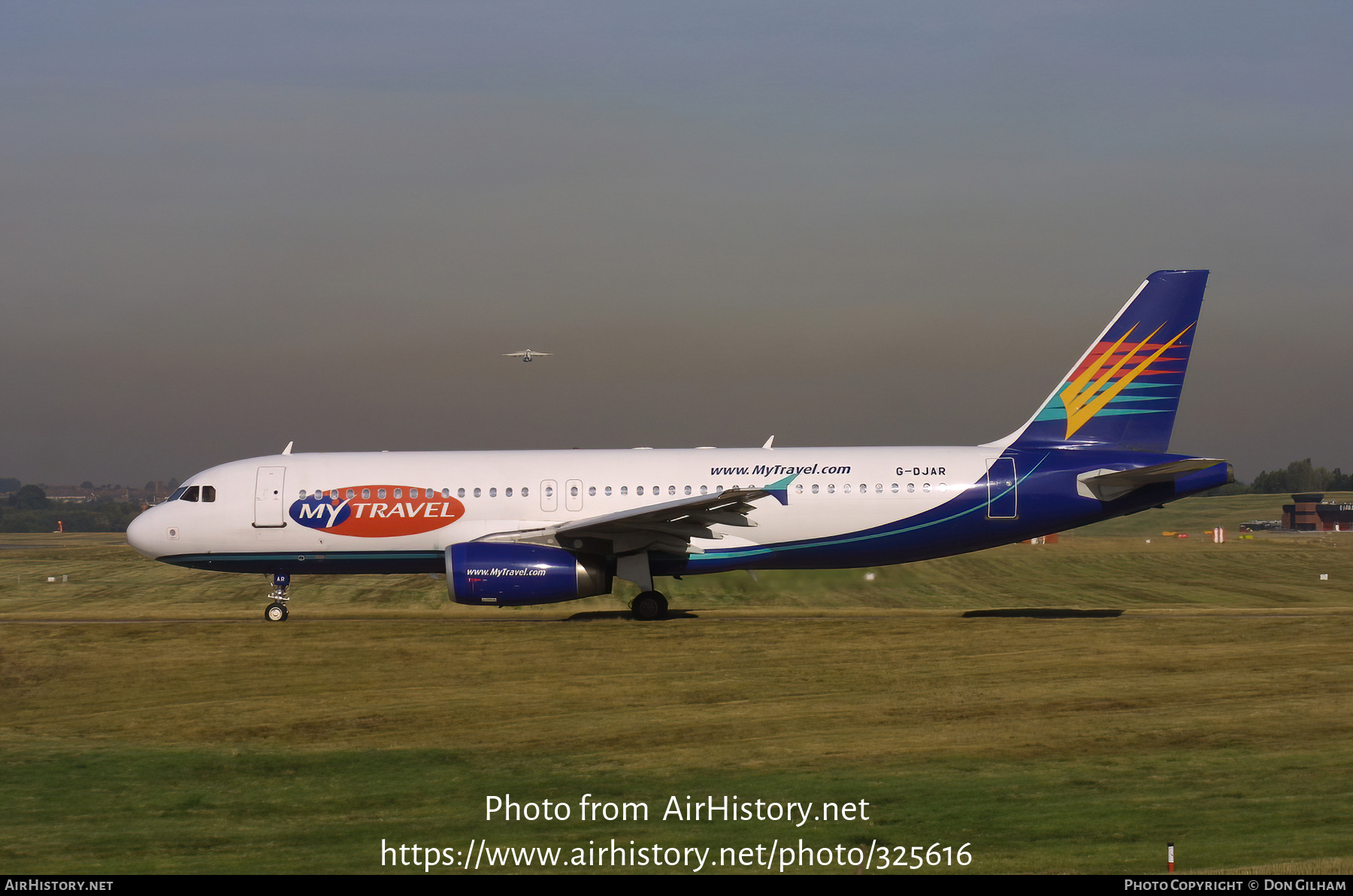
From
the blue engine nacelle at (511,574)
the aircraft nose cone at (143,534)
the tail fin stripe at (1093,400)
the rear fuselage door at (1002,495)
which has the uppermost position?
the tail fin stripe at (1093,400)

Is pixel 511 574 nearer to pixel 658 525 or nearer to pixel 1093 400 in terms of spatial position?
pixel 658 525

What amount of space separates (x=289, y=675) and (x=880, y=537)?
42.1ft

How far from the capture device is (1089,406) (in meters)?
25.2

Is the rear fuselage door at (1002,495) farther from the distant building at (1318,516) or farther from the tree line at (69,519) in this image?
the tree line at (69,519)

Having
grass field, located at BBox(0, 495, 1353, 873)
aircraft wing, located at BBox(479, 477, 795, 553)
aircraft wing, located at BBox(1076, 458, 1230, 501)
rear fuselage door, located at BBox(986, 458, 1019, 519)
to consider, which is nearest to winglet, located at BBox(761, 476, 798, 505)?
aircraft wing, located at BBox(479, 477, 795, 553)

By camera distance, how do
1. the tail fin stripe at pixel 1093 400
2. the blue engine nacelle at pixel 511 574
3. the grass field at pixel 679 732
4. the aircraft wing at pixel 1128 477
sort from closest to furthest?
the grass field at pixel 679 732, the blue engine nacelle at pixel 511 574, the aircraft wing at pixel 1128 477, the tail fin stripe at pixel 1093 400

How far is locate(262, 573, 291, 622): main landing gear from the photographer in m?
24.9

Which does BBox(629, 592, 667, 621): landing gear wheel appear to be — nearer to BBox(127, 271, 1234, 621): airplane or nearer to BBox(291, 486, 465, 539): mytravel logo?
BBox(127, 271, 1234, 621): airplane

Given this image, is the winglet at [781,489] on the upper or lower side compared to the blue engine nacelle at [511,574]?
upper

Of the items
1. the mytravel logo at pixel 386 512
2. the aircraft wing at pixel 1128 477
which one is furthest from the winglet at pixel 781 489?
the mytravel logo at pixel 386 512

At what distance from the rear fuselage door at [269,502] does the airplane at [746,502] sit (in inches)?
1.3

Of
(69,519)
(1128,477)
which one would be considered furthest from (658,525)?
(69,519)

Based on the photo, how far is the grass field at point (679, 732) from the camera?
9.87m

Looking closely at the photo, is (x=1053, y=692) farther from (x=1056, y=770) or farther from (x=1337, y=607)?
(x=1337, y=607)
